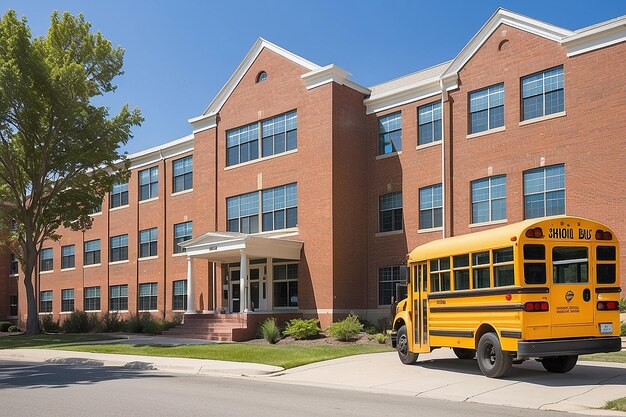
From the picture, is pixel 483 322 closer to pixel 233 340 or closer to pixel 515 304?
pixel 515 304

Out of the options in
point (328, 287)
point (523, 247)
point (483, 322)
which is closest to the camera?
point (523, 247)

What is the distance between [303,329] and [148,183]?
19.4m

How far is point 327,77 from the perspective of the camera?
2992 cm

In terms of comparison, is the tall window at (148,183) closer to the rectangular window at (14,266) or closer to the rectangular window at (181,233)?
the rectangular window at (181,233)

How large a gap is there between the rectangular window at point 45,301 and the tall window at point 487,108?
114ft

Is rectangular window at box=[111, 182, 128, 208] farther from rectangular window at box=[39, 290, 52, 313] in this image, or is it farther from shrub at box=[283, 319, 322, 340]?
shrub at box=[283, 319, 322, 340]

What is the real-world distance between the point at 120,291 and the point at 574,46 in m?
30.5

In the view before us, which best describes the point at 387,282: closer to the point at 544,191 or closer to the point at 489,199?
Answer: the point at 489,199

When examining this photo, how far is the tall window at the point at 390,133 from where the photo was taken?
30078 millimetres

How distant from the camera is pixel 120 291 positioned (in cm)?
4366

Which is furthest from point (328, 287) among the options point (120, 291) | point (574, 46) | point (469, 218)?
point (120, 291)

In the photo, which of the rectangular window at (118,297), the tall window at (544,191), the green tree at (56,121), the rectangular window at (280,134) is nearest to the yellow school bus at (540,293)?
the tall window at (544,191)

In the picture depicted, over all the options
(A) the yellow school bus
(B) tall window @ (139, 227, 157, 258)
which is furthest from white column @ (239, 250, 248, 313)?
(A) the yellow school bus

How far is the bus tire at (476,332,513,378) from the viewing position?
45.4 feet
